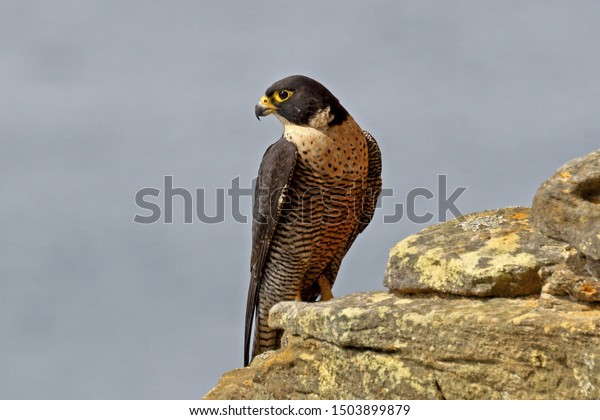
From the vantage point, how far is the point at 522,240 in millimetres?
5152

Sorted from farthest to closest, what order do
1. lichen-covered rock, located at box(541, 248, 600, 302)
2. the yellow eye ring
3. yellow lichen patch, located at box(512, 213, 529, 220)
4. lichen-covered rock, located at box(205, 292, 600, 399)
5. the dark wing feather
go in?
1. the yellow eye ring
2. the dark wing feather
3. yellow lichen patch, located at box(512, 213, 529, 220)
4. lichen-covered rock, located at box(541, 248, 600, 302)
5. lichen-covered rock, located at box(205, 292, 600, 399)

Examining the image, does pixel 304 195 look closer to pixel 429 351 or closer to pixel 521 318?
pixel 429 351

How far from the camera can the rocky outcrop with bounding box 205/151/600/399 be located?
14.7ft

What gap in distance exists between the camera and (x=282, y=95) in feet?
25.3

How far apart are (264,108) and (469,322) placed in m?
3.61

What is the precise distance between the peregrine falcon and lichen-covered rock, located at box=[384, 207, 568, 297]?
198cm

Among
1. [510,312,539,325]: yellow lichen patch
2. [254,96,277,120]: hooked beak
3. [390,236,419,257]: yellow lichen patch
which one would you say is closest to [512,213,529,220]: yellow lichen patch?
[390,236,419,257]: yellow lichen patch

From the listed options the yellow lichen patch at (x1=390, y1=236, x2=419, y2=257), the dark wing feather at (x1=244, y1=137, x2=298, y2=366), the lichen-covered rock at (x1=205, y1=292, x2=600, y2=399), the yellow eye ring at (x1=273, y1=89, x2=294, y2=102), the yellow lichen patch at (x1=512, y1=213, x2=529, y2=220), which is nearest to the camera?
the lichen-covered rock at (x1=205, y1=292, x2=600, y2=399)

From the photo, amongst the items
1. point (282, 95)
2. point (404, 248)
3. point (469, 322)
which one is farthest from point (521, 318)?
point (282, 95)

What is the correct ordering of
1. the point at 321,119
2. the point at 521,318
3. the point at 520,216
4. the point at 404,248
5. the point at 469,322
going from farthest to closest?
the point at 321,119
the point at 520,216
the point at 404,248
the point at 469,322
the point at 521,318

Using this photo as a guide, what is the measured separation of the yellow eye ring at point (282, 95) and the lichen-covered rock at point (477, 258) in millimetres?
2337

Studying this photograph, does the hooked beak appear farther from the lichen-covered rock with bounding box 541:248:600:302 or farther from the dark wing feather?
the lichen-covered rock with bounding box 541:248:600:302

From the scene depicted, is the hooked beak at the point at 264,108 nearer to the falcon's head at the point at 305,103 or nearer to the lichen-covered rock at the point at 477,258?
the falcon's head at the point at 305,103
